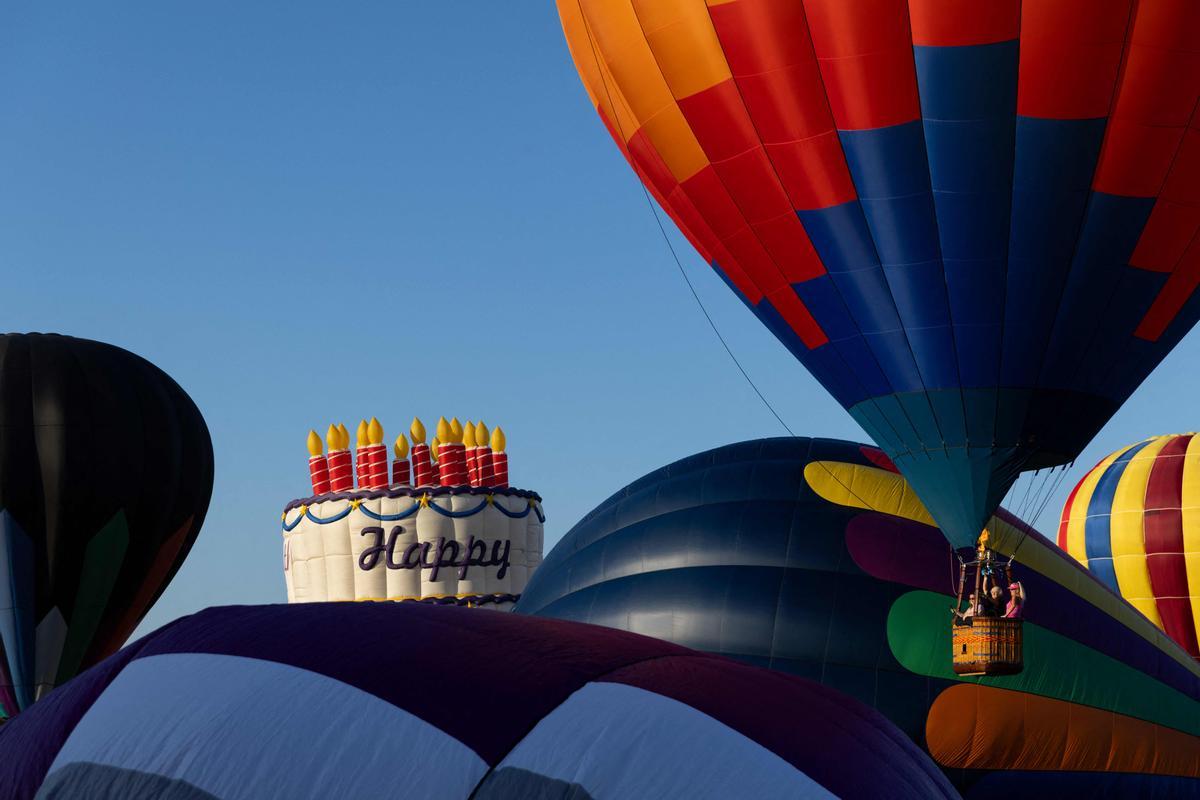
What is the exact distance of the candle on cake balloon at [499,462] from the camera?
31242mm

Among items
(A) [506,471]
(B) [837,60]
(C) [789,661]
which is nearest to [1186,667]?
(C) [789,661]

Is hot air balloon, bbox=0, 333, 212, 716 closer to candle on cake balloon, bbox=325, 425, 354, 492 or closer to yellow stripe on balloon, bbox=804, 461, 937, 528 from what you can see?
candle on cake balloon, bbox=325, 425, 354, 492

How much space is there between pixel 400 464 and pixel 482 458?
66.1 inches

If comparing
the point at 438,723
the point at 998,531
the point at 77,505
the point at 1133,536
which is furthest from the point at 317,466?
the point at 438,723

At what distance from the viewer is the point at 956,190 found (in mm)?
11891

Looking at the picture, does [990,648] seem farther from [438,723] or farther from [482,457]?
[482,457]

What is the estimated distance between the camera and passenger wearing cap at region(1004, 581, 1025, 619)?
1173 cm

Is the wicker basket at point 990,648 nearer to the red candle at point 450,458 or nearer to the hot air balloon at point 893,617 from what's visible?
the hot air balloon at point 893,617

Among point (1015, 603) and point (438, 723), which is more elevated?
point (1015, 603)

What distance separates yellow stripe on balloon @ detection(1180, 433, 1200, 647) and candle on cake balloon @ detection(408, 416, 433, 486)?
1361 centimetres

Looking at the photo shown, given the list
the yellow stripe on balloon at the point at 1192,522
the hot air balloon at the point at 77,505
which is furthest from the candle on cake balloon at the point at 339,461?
the yellow stripe on balloon at the point at 1192,522

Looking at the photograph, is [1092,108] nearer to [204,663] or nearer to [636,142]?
[636,142]

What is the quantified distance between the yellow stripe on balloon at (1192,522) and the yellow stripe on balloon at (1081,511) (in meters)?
1.57

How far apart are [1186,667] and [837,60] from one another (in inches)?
230
